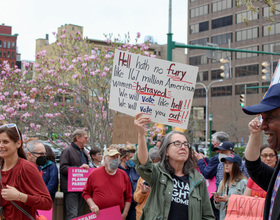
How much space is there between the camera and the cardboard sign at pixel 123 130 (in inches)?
328

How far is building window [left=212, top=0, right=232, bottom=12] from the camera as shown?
73062 millimetres

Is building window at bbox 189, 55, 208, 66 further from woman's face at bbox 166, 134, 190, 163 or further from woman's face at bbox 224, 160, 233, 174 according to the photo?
Answer: woman's face at bbox 166, 134, 190, 163

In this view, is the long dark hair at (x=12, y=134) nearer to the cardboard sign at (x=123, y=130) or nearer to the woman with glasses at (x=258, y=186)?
the woman with glasses at (x=258, y=186)

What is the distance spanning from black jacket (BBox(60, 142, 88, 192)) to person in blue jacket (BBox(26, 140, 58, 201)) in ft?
0.73

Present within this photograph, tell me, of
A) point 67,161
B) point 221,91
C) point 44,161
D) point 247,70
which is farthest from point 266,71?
point 221,91

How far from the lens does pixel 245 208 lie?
192 inches

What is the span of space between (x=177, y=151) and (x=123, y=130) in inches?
176

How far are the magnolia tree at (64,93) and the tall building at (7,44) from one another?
355 feet

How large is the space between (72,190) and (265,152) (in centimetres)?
374

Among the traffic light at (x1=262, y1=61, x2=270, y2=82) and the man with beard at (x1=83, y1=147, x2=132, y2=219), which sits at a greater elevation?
the traffic light at (x1=262, y1=61, x2=270, y2=82)

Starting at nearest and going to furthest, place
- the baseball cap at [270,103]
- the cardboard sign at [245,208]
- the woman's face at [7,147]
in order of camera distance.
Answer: the baseball cap at [270,103] → the woman's face at [7,147] → the cardboard sign at [245,208]

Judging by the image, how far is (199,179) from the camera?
3928 mm

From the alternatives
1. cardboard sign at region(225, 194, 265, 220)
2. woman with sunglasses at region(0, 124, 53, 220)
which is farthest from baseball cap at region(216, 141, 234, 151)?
woman with sunglasses at region(0, 124, 53, 220)

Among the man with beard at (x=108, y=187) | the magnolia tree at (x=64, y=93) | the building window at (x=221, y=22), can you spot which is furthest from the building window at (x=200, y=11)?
the man with beard at (x=108, y=187)
